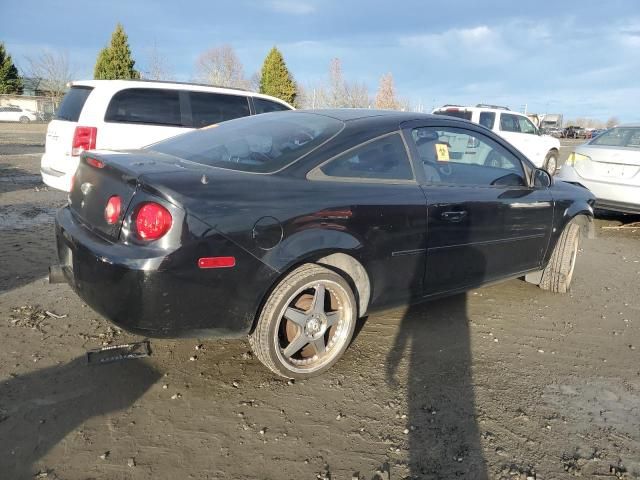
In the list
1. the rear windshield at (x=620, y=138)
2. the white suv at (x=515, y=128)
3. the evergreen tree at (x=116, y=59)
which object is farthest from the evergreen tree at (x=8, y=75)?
the rear windshield at (x=620, y=138)

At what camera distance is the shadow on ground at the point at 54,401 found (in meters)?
2.24

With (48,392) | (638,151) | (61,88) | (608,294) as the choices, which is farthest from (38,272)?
(61,88)

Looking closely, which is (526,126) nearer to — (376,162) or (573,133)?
(376,162)

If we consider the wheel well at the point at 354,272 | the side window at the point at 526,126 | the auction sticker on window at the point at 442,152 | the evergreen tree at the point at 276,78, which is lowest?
the wheel well at the point at 354,272

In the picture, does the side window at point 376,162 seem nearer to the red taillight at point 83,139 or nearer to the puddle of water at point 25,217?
the red taillight at point 83,139

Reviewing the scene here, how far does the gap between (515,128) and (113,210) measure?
13374 mm

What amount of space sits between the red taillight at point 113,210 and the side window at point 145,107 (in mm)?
4394

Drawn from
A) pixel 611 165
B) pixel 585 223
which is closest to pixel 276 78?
pixel 611 165

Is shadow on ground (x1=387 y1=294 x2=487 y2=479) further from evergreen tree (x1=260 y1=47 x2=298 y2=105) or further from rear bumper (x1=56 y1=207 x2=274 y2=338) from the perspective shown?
evergreen tree (x1=260 y1=47 x2=298 y2=105)

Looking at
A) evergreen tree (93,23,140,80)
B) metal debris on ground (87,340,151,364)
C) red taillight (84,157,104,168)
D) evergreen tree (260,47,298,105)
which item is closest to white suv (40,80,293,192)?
red taillight (84,157,104,168)

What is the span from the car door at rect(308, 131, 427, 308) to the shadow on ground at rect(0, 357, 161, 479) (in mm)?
1455

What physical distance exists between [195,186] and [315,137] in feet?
2.98

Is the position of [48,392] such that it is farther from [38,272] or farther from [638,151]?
[638,151]

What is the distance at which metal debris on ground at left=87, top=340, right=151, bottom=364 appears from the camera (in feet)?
9.29
